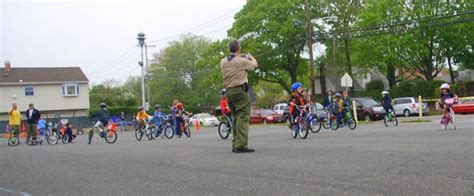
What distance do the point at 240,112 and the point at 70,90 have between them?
55995mm

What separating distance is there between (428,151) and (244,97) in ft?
10.3

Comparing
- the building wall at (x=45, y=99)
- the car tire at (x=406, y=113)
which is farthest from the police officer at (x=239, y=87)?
the building wall at (x=45, y=99)

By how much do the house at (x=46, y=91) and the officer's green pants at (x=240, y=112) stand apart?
52.5 metres

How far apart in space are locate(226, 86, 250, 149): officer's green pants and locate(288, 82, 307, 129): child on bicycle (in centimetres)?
487

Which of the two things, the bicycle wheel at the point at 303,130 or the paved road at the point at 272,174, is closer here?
the paved road at the point at 272,174

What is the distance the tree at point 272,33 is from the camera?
53.2 m

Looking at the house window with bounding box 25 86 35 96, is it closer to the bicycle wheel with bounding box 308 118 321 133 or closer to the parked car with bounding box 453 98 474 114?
the parked car with bounding box 453 98 474 114

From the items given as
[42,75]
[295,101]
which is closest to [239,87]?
[295,101]

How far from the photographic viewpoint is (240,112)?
369 inches

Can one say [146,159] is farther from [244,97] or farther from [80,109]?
[80,109]

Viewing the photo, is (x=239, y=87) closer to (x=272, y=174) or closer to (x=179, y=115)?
(x=272, y=174)

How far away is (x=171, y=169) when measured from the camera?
7.48 metres

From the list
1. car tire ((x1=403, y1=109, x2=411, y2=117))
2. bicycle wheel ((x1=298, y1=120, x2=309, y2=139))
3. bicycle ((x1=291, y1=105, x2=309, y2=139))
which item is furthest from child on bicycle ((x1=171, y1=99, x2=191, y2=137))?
car tire ((x1=403, y1=109, x2=411, y2=117))

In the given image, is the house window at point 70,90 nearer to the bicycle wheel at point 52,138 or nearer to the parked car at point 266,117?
the parked car at point 266,117
